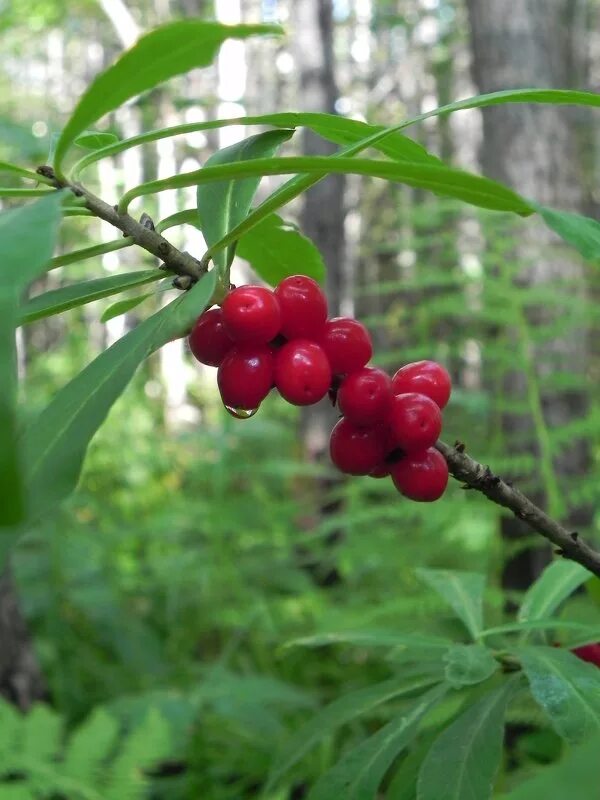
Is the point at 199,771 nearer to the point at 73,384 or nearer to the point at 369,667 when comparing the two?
the point at 369,667

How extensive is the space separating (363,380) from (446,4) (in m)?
14.0

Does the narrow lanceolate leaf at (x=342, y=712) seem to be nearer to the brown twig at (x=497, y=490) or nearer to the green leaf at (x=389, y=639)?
A: the green leaf at (x=389, y=639)

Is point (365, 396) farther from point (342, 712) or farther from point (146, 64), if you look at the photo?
point (342, 712)

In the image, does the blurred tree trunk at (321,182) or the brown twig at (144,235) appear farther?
the blurred tree trunk at (321,182)

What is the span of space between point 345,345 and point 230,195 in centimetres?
15

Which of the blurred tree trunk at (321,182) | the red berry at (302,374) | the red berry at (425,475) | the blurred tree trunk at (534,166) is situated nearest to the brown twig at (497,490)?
the red berry at (425,475)

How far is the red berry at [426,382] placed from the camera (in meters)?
0.63

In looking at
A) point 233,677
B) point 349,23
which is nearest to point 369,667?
point 233,677

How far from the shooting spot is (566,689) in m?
0.61

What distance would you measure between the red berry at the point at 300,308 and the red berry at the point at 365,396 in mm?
51

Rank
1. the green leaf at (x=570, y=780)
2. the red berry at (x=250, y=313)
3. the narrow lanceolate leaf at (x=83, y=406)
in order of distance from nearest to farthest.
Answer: the green leaf at (x=570, y=780), the narrow lanceolate leaf at (x=83, y=406), the red berry at (x=250, y=313)

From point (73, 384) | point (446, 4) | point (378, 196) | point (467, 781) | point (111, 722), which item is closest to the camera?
point (73, 384)

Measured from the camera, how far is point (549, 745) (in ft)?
6.42

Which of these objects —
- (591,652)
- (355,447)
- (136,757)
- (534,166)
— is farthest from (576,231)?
(534,166)
